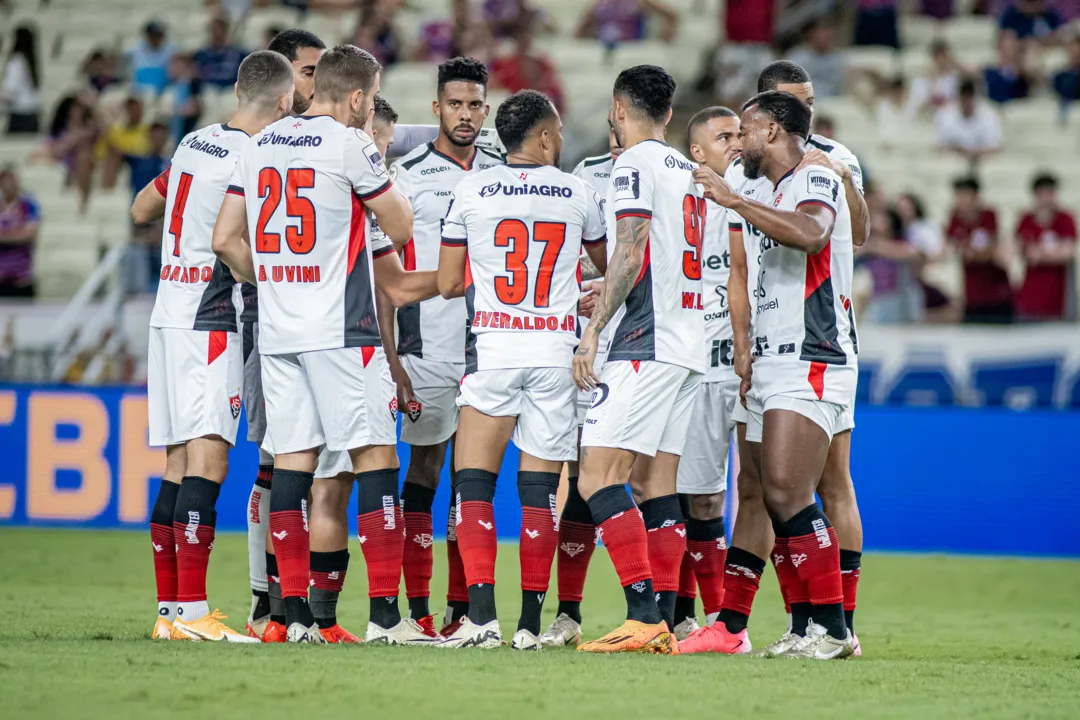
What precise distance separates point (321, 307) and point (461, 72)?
174 centimetres

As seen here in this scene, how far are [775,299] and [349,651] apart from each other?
8.56 ft

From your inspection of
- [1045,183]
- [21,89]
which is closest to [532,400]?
[1045,183]

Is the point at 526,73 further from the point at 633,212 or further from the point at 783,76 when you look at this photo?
the point at 633,212

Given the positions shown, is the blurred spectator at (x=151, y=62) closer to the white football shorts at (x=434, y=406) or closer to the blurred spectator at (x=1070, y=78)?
the blurred spectator at (x=1070, y=78)

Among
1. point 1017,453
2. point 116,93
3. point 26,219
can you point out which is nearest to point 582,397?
point 1017,453

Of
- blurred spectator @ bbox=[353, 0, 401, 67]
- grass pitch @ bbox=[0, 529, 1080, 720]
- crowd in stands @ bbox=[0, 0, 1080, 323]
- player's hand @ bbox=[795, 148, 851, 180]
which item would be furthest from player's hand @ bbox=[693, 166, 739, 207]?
blurred spectator @ bbox=[353, 0, 401, 67]

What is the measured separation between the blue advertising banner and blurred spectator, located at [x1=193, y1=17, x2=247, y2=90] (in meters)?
6.22

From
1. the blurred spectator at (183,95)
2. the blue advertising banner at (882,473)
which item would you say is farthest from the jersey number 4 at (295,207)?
the blurred spectator at (183,95)

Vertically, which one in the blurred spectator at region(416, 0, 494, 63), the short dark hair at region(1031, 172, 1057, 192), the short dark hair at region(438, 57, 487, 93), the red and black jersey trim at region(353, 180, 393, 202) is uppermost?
the blurred spectator at region(416, 0, 494, 63)

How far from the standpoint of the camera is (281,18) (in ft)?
65.2

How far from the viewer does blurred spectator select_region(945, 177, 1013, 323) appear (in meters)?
12.7

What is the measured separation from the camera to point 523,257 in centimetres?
682

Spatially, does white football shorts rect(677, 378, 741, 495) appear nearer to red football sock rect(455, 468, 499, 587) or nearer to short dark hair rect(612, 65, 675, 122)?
red football sock rect(455, 468, 499, 587)

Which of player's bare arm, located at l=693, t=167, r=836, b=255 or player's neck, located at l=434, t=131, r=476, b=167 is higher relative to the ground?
player's neck, located at l=434, t=131, r=476, b=167
